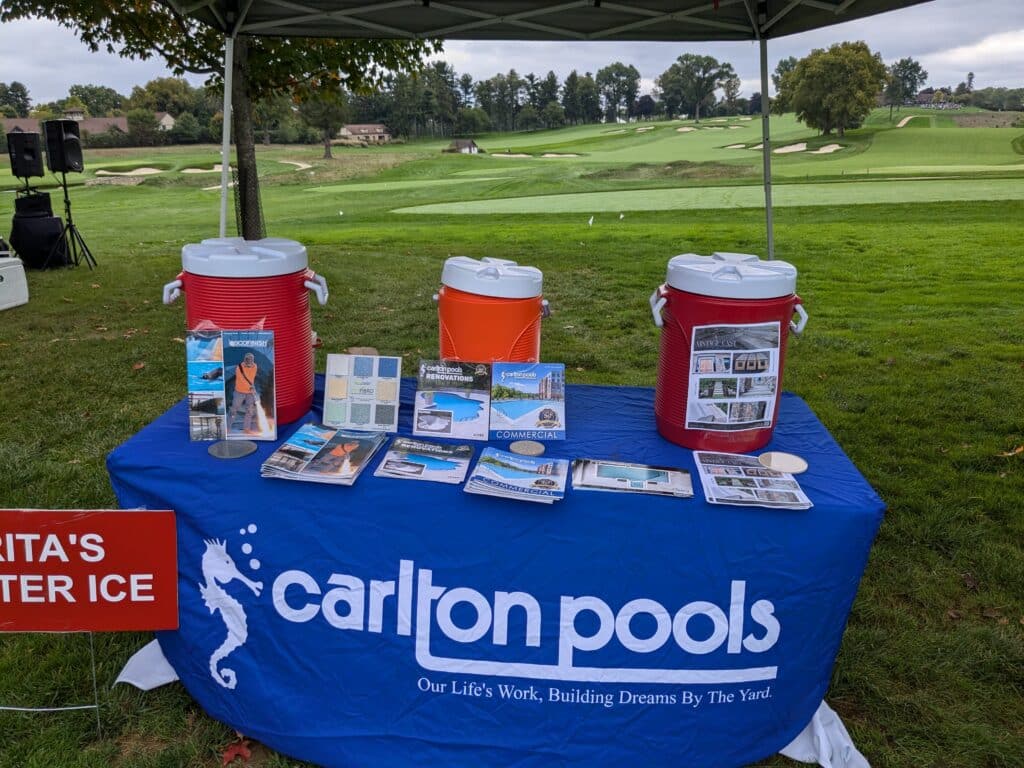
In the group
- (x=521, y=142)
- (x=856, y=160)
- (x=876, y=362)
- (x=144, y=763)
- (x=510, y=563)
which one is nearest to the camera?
(x=510, y=563)

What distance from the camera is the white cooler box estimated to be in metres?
6.61

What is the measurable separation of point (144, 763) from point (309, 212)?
1726 cm

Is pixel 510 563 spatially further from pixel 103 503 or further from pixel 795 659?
pixel 103 503

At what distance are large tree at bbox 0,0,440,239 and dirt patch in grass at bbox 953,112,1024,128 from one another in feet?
84.6

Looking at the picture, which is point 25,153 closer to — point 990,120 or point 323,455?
point 323,455

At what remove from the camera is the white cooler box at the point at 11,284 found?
21.7 ft

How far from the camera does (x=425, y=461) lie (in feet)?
5.79

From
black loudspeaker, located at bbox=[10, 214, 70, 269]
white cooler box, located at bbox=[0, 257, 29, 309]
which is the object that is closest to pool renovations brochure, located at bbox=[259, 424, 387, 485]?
white cooler box, located at bbox=[0, 257, 29, 309]

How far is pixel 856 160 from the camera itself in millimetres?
21891

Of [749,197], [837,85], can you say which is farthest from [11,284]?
[837,85]

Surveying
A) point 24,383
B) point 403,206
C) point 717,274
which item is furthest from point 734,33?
point 403,206

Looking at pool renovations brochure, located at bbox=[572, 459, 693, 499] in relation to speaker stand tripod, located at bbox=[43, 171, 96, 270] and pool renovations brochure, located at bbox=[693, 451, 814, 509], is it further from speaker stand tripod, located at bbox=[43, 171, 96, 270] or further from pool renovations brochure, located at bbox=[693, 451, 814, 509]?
speaker stand tripod, located at bbox=[43, 171, 96, 270]

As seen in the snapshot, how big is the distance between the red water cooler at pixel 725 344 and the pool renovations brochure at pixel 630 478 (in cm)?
17

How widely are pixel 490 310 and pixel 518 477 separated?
0.47 metres
